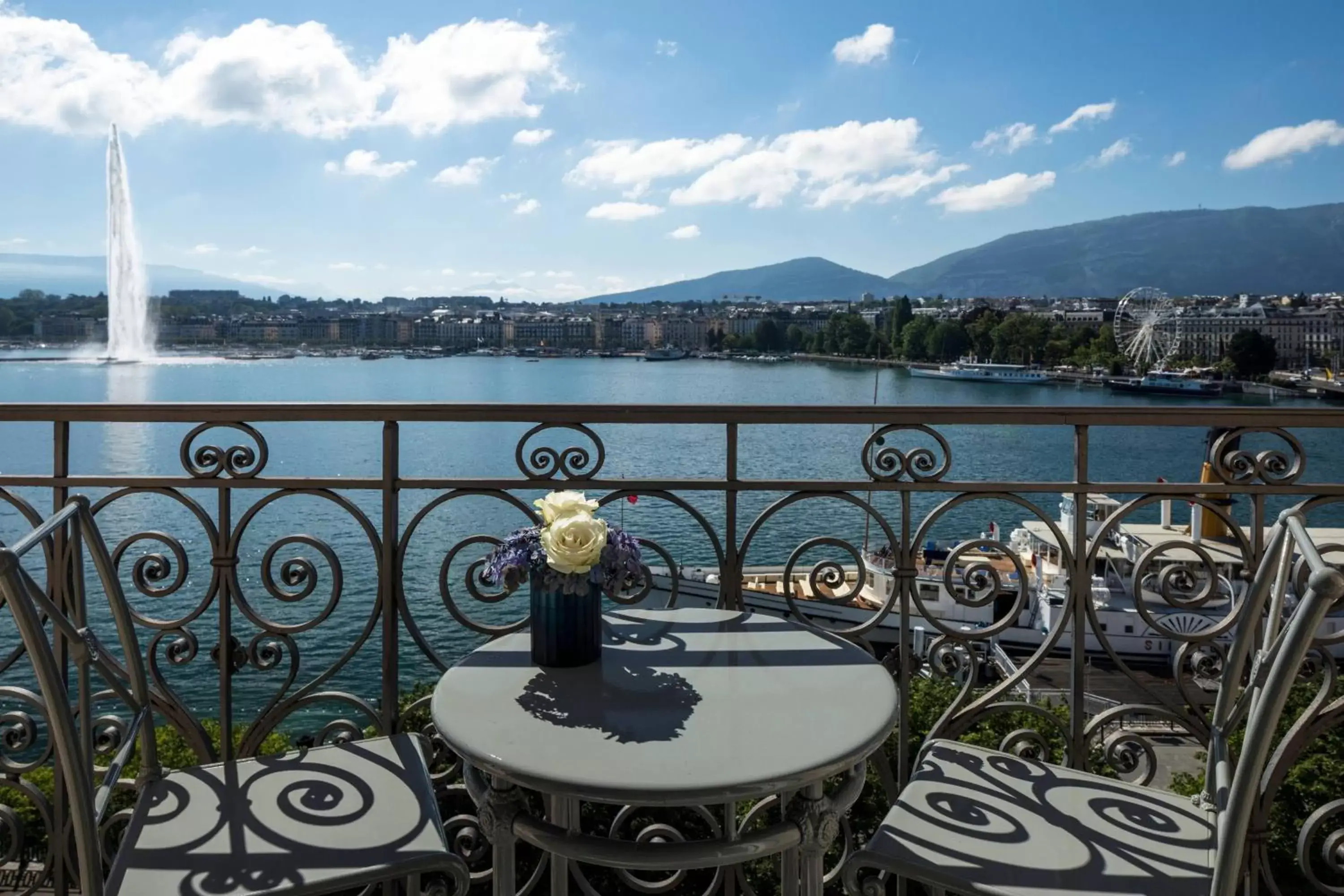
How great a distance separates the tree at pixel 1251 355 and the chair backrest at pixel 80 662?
38358 mm

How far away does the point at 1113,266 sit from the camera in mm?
93750

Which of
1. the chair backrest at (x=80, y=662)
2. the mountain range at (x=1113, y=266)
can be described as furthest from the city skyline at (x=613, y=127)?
the chair backrest at (x=80, y=662)

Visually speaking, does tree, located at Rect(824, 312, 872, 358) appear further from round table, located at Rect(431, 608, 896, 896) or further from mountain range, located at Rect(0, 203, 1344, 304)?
round table, located at Rect(431, 608, 896, 896)

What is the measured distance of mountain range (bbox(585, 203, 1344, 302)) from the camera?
81625 mm

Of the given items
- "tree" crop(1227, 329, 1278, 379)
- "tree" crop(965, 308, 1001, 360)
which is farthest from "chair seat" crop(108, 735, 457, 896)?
"tree" crop(965, 308, 1001, 360)

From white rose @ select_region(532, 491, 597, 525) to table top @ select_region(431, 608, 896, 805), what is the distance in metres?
0.27

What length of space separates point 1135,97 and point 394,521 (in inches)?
3519

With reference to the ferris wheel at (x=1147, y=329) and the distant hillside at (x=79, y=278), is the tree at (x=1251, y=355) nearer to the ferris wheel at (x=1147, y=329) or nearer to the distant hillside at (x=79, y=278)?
the ferris wheel at (x=1147, y=329)

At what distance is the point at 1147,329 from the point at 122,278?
4705 cm

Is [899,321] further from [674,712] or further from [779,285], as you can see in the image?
[779,285]

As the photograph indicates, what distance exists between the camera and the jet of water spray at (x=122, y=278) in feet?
129

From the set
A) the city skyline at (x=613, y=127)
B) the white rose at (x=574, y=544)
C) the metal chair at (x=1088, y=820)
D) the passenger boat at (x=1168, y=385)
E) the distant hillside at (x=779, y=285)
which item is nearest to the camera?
the metal chair at (x=1088, y=820)

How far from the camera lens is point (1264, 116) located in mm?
78000

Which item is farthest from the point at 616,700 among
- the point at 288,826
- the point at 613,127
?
the point at 613,127
